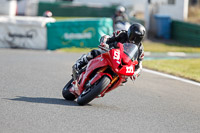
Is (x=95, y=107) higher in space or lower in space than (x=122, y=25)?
lower

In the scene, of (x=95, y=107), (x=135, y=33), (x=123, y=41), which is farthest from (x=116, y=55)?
(x=95, y=107)

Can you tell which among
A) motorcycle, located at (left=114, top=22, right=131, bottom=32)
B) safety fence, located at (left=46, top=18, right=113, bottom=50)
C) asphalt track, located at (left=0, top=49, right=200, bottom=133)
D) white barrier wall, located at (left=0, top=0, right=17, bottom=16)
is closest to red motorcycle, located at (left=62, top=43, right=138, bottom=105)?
asphalt track, located at (left=0, top=49, right=200, bottom=133)

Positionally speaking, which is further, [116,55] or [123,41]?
[123,41]

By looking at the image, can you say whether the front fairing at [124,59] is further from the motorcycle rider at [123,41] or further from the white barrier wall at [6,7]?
the white barrier wall at [6,7]

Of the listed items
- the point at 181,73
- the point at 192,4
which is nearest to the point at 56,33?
the point at 181,73

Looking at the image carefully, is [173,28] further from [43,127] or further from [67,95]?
[43,127]

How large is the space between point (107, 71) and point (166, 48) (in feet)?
49.6

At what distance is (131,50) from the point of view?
22.7ft

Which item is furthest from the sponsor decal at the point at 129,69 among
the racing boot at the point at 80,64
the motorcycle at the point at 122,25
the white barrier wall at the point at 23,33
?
the white barrier wall at the point at 23,33

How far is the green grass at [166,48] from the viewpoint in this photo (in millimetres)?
20672

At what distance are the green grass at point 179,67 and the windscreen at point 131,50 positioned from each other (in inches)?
191

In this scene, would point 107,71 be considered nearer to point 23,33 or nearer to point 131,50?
point 131,50

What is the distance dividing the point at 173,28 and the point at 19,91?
1907cm

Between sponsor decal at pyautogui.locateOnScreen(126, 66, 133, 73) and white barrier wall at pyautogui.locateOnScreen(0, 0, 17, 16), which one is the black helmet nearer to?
sponsor decal at pyautogui.locateOnScreen(126, 66, 133, 73)
